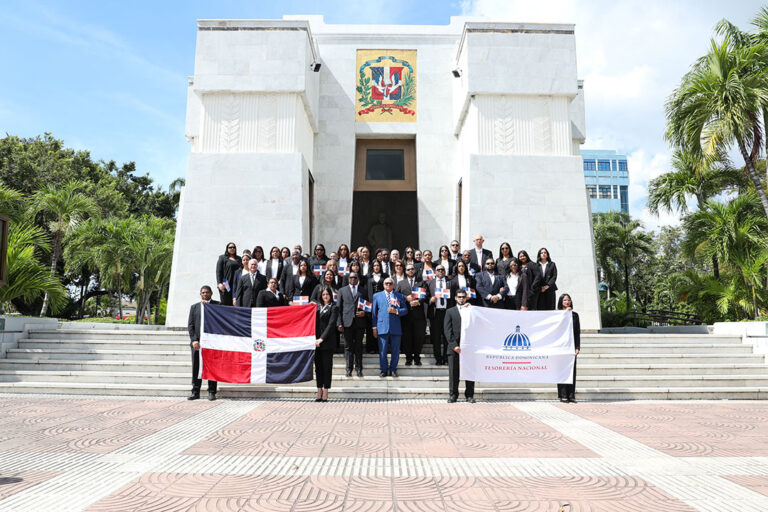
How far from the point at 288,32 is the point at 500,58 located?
626 cm

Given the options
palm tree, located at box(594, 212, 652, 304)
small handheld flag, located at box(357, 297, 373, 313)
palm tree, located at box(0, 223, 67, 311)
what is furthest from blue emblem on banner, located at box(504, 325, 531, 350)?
palm tree, located at box(594, 212, 652, 304)

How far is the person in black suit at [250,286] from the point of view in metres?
10.2

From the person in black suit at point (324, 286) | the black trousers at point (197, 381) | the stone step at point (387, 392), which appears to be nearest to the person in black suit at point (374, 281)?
the person in black suit at point (324, 286)

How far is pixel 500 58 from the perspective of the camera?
614 inches

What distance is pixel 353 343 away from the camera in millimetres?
9508

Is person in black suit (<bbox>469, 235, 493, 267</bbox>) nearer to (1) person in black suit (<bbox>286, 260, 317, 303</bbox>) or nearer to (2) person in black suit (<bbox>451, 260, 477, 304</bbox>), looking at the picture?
(2) person in black suit (<bbox>451, 260, 477, 304</bbox>)

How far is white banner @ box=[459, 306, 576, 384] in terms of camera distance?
28.4 ft

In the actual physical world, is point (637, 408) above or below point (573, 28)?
below

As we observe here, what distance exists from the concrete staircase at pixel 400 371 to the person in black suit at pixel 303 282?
1479 mm

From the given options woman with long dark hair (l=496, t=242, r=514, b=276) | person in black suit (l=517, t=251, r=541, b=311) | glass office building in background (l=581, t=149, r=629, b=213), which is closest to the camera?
person in black suit (l=517, t=251, r=541, b=311)

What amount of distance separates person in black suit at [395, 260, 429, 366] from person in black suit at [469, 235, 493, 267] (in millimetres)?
1828

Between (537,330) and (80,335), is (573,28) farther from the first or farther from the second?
(80,335)

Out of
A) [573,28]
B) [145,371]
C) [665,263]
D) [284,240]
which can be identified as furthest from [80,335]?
[665,263]

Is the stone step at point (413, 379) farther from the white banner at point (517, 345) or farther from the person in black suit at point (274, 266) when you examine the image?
the person in black suit at point (274, 266)
